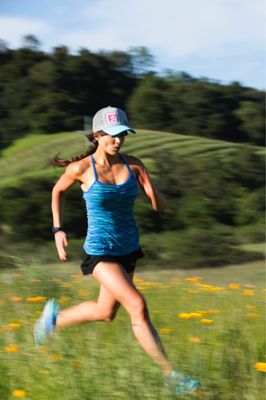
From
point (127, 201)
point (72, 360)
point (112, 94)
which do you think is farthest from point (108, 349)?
point (112, 94)

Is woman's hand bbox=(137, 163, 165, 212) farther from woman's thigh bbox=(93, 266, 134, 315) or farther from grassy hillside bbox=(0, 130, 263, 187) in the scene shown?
grassy hillside bbox=(0, 130, 263, 187)

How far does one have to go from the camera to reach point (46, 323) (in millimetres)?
4617

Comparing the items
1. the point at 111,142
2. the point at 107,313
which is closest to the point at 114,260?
the point at 107,313

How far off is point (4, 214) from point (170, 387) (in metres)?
11.8

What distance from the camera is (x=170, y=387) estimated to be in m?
3.46

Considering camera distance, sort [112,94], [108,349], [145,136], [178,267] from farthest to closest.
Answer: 1. [112,94]
2. [145,136]
3. [178,267]
4. [108,349]

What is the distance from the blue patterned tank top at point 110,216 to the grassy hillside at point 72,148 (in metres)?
15.0

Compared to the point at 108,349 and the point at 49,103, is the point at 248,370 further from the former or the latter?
the point at 49,103

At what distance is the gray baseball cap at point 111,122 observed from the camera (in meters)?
4.51

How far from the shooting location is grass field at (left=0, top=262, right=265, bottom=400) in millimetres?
3514

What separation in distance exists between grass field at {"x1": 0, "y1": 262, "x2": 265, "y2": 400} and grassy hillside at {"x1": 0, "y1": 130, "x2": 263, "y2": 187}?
556 inches

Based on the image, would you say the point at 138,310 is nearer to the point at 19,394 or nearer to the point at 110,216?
the point at 110,216

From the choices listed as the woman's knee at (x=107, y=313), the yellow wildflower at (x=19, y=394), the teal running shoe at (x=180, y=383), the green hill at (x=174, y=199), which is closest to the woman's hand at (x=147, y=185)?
the woman's knee at (x=107, y=313)

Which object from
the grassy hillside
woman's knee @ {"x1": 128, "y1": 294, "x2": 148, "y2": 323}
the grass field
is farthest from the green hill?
woman's knee @ {"x1": 128, "y1": 294, "x2": 148, "y2": 323}
